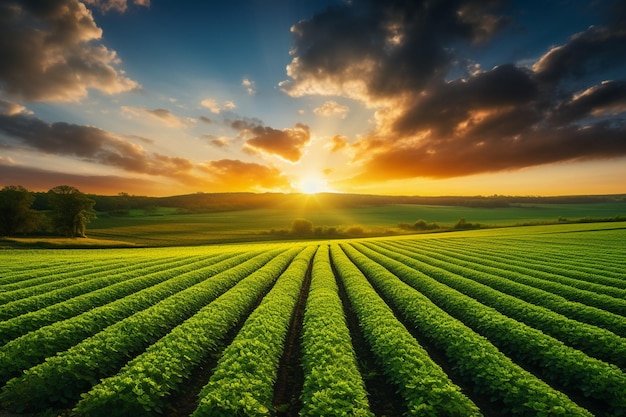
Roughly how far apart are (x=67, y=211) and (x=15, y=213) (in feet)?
31.3

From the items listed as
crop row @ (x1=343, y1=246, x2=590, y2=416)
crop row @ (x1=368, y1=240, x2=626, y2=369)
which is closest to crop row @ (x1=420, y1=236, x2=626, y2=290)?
crop row @ (x1=368, y1=240, x2=626, y2=369)

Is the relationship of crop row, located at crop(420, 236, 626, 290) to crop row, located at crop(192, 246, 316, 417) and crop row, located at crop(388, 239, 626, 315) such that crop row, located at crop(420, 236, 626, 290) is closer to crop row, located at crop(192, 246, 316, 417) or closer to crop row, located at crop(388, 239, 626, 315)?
crop row, located at crop(388, 239, 626, 315)

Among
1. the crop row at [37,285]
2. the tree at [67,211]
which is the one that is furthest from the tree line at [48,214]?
the crop row at [37,285]

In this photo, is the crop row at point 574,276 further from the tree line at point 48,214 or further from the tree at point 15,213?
the tree at point 15,213

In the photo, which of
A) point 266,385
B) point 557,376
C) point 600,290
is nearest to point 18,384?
point 266,385

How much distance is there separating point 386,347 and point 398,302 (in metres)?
7.55

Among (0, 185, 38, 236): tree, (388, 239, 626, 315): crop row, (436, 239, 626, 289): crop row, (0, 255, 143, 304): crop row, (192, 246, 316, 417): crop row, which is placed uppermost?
(0, 185, 38, 236): tree

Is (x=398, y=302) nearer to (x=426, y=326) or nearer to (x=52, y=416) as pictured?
(x=426, y=326)

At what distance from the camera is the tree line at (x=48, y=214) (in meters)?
74.2

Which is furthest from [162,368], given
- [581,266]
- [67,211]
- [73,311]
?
[67,211]

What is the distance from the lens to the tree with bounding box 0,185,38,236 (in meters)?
73.8

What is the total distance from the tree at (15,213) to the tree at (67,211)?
4395mm

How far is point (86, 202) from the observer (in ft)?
272

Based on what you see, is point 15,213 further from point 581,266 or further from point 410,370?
point 581,266
